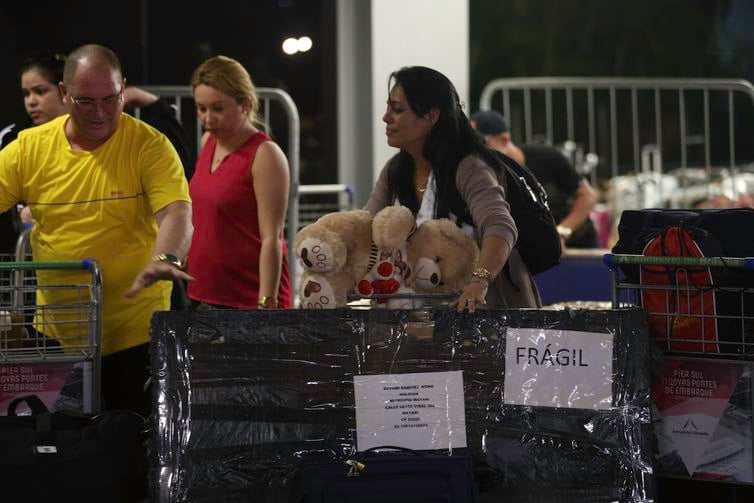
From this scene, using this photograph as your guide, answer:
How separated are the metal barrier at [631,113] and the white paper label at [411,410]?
5080 millimetres

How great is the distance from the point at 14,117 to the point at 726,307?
148 inches

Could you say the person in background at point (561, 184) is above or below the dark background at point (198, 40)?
below

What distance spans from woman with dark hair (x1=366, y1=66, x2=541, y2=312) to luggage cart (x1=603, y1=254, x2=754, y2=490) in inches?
16.6

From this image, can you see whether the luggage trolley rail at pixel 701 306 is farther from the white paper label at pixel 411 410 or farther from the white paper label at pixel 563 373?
the white paper label at pixel 411 410

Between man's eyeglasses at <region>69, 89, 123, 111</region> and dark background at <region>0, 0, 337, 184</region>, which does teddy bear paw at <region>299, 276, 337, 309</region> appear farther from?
dark background at <region>0, 0, 337, 184</region>

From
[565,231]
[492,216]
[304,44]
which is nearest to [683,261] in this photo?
[492,216]

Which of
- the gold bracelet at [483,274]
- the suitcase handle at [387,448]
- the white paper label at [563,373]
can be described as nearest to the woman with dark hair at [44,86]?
the gold bracelet at [483,274]

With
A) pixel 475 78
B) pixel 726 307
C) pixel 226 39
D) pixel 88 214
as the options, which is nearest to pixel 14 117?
pixel 226 39

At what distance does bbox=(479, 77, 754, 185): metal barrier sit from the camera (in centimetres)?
774

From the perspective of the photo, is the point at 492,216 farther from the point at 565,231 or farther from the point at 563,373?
the point at 565,231

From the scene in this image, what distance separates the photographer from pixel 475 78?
18.1m

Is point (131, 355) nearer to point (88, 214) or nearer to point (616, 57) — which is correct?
point (88, 214)

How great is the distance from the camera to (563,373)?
2.71 m

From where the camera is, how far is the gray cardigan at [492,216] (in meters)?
3.03
